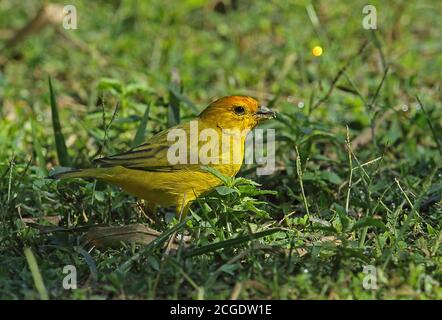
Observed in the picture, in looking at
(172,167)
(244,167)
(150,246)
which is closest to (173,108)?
(244,167)

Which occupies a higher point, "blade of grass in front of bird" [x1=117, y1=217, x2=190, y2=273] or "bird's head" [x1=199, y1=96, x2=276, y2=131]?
"bird's head" [x1=199, y1=96, x2=276, y2=131]

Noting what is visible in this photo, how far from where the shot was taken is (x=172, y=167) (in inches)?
197

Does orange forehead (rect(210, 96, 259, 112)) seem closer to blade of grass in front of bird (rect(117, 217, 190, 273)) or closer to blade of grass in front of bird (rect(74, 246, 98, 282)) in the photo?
blade of grass in front of bird (rect(117, 217, 190, 273))

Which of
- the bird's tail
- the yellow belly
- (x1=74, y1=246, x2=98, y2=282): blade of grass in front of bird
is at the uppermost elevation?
the bird's tail

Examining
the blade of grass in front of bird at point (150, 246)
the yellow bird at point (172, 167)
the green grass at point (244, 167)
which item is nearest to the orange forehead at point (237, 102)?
the yellow bird at point (172, 167)

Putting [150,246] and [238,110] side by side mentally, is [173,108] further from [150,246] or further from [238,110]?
[150,246]

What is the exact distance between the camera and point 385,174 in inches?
230

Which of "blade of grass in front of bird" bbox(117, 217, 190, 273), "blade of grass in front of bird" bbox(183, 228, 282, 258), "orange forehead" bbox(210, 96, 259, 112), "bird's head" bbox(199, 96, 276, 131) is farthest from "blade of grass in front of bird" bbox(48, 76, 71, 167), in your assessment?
"blade of grass in front of bird" bbox(183, 228, 282, 258)

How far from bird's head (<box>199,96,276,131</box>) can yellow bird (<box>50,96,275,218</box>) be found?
0.08 metres

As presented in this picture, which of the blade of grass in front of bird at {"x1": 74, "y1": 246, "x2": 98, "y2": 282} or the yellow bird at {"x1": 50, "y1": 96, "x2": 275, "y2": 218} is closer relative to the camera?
the blade of grass in front of bird at {"x1": 74, "y1": 246, "x2": 98, "y2": 282}

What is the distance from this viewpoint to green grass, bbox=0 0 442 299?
4.11 meters
